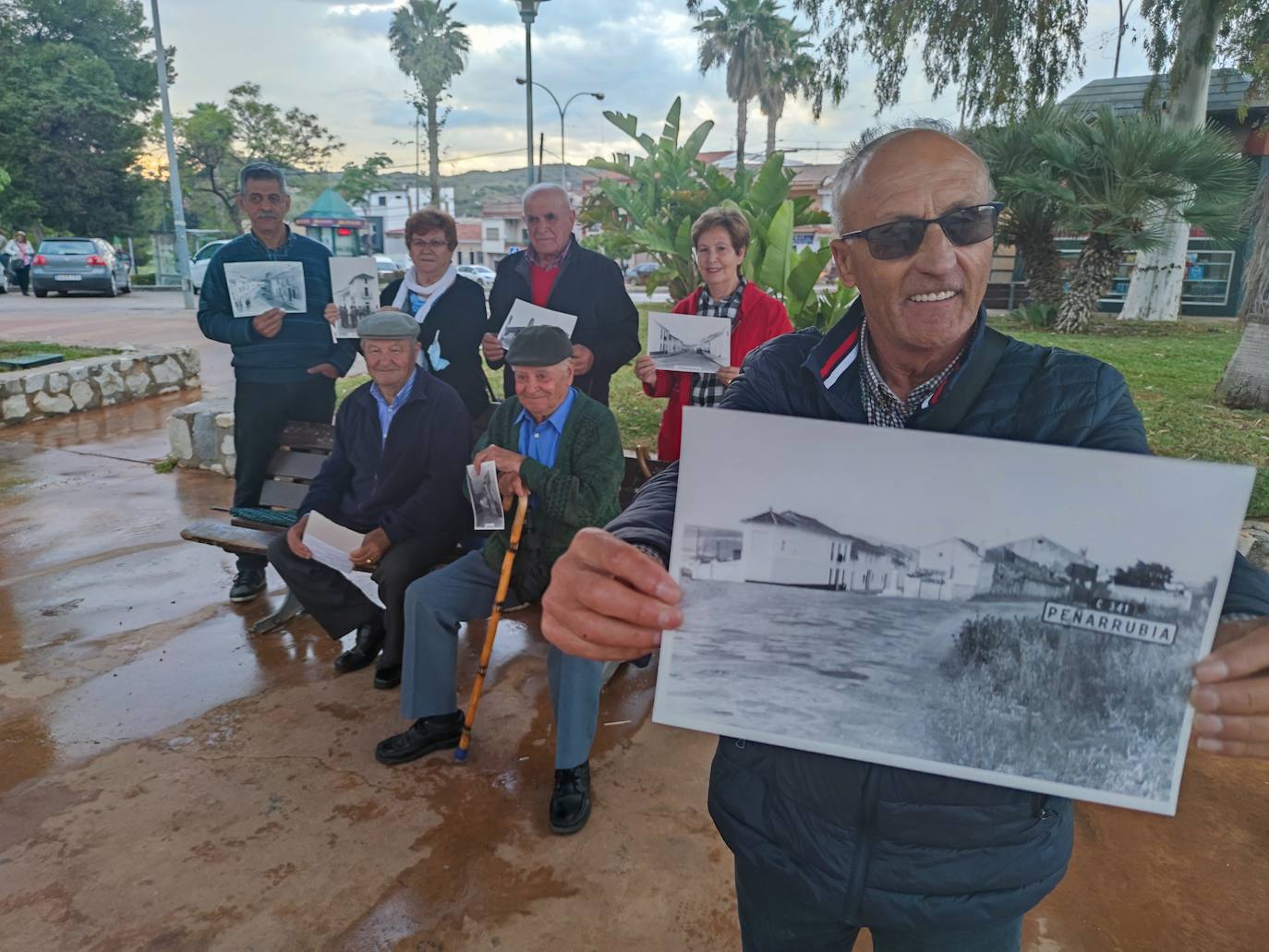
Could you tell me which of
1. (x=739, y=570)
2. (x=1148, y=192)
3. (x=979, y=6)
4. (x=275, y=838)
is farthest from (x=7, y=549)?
(x=1148, y=192)

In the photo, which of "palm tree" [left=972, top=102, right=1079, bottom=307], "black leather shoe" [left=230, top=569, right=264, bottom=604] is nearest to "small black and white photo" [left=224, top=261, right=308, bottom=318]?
"black leather shoe" [left=230, top=569, right=264, bottom=604]

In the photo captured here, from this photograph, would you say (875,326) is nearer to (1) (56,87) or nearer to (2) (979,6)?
(2) (979,6)

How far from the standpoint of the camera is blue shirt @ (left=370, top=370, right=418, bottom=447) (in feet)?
11.9

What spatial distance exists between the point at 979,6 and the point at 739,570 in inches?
225

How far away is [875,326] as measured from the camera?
1.32 m

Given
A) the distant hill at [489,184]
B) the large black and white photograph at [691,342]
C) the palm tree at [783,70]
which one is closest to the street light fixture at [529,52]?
the large black and white photograph at [691,342]

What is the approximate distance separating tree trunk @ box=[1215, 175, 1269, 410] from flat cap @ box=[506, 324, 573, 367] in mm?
→ 6493

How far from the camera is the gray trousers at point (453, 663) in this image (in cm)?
285

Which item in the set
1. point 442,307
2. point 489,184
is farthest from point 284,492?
point 489,184

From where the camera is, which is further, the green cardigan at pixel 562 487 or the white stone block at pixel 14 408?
the white stone block at pixel 14 408

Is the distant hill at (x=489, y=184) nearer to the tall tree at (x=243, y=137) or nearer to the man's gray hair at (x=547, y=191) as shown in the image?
the tall tree at (x=243, y=137)

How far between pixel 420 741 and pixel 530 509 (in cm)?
102

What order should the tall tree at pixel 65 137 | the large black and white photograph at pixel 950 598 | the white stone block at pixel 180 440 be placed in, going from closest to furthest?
the large black and white photograph at pixel 950 598 < the white stone block at pixel 180 440 < the tall tree at pixel 65 137

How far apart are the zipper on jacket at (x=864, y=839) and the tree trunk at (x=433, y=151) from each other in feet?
139
